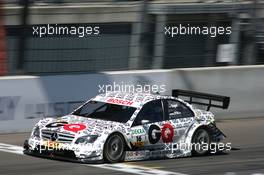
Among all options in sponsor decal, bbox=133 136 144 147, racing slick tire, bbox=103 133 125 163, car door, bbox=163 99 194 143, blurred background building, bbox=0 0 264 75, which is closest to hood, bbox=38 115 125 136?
racing slick tire, bbox=103 133 125 163

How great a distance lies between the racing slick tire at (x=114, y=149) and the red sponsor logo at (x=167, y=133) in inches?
43.6

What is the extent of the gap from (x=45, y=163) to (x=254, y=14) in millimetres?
9766

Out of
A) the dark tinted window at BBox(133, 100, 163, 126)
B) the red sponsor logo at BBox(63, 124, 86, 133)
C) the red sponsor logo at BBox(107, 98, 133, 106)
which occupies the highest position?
the red sponsor logo at BBox(107, 98, 133, 106)

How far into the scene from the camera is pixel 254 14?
826 inches

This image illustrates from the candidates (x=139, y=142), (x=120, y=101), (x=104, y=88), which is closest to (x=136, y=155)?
(x=139, y=142)

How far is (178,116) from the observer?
48.6ft

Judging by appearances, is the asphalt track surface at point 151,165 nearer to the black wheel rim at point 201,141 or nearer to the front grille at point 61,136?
the black wheel rim at point 201,141

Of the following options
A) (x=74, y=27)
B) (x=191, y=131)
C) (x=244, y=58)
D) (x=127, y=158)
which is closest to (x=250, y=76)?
(x=244, y=58)

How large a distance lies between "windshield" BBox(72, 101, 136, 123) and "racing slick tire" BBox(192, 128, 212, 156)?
62.3 inches

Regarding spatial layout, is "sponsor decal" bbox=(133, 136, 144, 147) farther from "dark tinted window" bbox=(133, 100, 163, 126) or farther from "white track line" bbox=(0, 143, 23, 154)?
"white track line" bbox=(0, 143, 23, 154)

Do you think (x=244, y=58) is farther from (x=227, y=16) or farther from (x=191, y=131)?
(x=191, y=131)

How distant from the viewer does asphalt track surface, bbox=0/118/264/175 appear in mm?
12516

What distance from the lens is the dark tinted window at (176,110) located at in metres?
14.7

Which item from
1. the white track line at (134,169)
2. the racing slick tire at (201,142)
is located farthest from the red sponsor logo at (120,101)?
the racing slick tire at (201,142)
